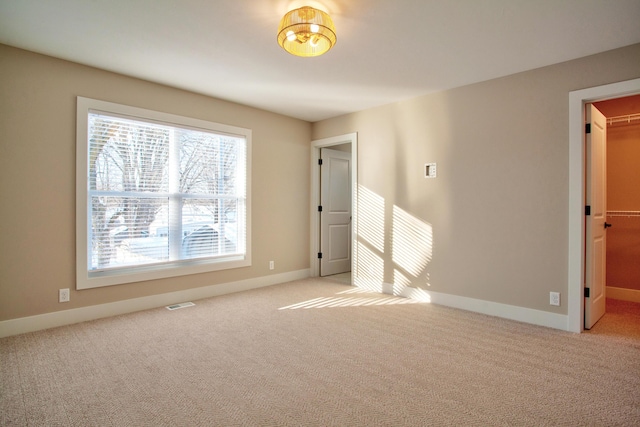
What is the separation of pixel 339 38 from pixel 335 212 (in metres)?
3.37

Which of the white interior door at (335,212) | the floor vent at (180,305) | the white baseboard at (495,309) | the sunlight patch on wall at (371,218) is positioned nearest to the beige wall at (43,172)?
the floor vent at (180,305)

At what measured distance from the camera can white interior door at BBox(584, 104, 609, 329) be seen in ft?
10.0

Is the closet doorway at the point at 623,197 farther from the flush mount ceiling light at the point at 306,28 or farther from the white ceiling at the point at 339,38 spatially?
the flush mount ceiling light at the point at 306,28

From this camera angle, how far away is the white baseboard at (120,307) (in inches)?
116

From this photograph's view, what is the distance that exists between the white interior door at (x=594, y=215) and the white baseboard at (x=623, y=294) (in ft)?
3.85

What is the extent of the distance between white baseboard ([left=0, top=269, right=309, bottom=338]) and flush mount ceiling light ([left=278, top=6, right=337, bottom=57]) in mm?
3061

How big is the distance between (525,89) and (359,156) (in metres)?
2.15

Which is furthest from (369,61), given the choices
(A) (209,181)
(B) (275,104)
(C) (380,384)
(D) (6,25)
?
(D) (6,25)

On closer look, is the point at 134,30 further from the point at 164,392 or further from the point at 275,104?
the point at 164,392

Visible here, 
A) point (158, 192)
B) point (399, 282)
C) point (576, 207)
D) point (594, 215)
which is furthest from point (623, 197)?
point (158, 192)

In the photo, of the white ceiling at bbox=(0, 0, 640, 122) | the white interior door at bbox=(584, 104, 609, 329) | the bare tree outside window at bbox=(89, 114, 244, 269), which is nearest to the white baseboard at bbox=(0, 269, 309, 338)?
the bare tree outside window at bbox=(89, 114, 244, 269)

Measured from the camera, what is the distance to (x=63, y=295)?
3176 mm

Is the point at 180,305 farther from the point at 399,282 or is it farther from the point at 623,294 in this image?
the point at 623,294

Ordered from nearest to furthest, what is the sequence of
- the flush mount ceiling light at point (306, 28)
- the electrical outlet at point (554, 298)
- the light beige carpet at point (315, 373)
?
1. the light beige carpet at point (315, 373)
2. the flush mount ceiling light at point (306, 28)
3. the electrical outlet at point (554, 298)
